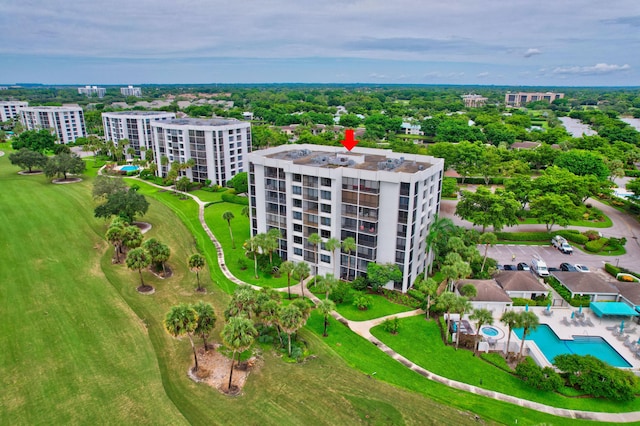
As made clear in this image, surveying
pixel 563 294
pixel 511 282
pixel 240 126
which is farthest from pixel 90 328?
pixel 240 126

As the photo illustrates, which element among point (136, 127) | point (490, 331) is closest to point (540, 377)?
point (490, 331)

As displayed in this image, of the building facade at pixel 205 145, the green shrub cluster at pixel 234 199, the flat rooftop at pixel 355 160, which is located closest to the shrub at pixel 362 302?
the flat rooftop at pixel 355 160

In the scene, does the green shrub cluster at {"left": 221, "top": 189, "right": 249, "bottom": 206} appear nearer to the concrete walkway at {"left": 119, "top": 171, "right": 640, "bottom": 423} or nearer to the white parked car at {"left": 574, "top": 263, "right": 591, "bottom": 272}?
the concrete walkway at {"left": 119, "top": 171, "right": 640, "bottom": 423}

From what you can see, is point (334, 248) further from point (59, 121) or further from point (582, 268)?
point (59, 121)

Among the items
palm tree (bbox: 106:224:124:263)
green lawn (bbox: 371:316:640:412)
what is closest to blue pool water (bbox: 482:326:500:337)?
green lawn (bbox: 371:316:640:412)

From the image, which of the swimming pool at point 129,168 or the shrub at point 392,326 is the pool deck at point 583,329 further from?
the swimming pool at point 129,168

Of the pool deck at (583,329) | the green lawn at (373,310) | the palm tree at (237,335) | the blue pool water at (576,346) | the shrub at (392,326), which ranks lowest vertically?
the blue pool water at (576,346)
